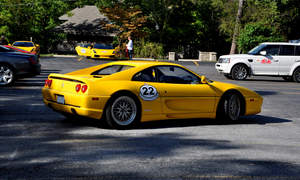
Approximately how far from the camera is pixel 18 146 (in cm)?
670

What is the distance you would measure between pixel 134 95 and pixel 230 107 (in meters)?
2.42

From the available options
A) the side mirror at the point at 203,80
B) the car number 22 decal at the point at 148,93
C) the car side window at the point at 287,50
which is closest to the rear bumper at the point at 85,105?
the car number 22 decal at the point at 148,93

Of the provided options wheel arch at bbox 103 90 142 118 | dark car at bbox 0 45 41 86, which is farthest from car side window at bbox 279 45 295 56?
wheel arch at bbox 103 90 142 118

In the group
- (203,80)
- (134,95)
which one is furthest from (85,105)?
(203,80)

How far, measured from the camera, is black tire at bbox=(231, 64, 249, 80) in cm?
2131

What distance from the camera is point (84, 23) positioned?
5659 centimetres

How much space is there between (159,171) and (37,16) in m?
52.6

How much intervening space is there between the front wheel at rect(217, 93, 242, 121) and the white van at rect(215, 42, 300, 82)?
38.6ft

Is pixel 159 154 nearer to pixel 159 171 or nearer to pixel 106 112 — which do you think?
pixel 159 171

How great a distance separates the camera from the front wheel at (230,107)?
945 centimetres

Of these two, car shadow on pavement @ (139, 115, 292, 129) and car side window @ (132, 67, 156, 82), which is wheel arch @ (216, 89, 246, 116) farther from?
car side window @ (132, 67, 156, 82)

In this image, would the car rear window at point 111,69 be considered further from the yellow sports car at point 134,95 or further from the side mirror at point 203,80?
the side mirror at point 203,80

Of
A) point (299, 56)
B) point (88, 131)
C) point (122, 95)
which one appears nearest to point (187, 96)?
point (122, 95)

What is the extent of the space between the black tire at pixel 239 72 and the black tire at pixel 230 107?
11.8m
